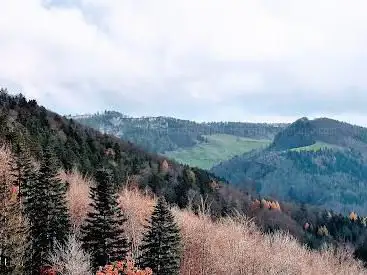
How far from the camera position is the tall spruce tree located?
65.8m

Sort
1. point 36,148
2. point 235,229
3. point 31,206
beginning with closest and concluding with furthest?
point 31,206, point 235,229, point 36,148

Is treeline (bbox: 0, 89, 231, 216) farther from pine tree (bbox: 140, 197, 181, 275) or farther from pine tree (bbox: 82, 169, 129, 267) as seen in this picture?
pine tree (bbox: 140, 197, 181, 275)

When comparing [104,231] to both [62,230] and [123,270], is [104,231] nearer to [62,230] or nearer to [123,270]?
[62,230]

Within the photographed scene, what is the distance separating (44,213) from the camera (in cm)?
6794

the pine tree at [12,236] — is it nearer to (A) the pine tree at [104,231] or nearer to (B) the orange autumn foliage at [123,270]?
(A) the pine tree at [104,231]

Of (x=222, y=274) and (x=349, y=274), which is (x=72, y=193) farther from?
(x=349, y=274)

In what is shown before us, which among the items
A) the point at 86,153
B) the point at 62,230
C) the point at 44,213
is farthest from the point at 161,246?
the point at 86,153

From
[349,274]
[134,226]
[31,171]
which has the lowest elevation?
[349,274]

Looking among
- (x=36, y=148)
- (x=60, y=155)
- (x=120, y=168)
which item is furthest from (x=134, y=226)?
(x=120, y=168)

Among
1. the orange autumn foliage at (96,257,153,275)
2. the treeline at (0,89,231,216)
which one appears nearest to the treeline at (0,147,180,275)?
the orange autumn foliage at (96,257,153,275)

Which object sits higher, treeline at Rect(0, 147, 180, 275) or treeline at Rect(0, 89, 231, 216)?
treeline at Rect(0, 89, 231, 216)

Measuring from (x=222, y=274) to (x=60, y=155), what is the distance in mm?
75404

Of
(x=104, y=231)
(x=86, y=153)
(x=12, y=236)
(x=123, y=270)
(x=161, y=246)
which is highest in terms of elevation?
(x=86, y=153)

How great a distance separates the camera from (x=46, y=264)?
214 ft
